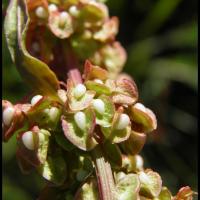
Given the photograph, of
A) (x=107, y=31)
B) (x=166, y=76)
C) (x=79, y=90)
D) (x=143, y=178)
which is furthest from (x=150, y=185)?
(x=166, y=76)

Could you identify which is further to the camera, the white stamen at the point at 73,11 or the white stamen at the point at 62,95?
the white stamen at the point at 73,11

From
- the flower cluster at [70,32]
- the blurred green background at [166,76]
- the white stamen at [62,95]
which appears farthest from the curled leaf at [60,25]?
the blurred green background at [166,76]

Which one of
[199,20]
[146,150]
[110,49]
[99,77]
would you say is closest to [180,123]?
[146,150]

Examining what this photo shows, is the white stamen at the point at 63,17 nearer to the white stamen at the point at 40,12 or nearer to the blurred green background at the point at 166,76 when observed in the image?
the white stamen at the point at 40,12

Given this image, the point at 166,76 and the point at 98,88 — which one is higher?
the point at 98,88

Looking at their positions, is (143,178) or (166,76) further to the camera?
(166,76)

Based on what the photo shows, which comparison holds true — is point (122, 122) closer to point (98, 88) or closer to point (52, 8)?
point (98, 88)
